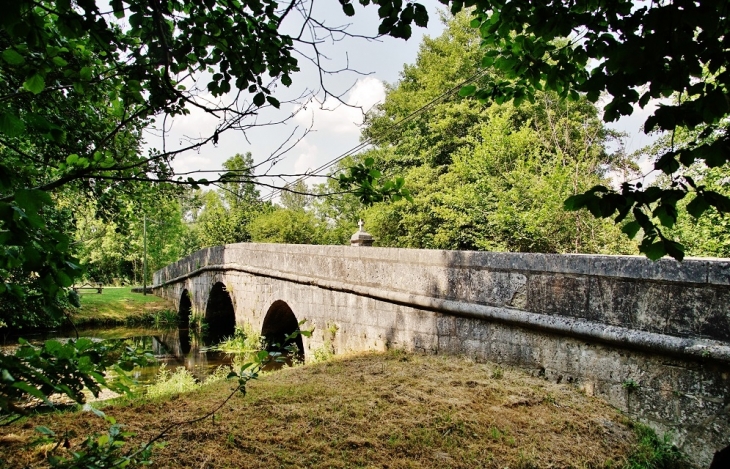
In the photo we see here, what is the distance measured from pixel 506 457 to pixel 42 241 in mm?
2903

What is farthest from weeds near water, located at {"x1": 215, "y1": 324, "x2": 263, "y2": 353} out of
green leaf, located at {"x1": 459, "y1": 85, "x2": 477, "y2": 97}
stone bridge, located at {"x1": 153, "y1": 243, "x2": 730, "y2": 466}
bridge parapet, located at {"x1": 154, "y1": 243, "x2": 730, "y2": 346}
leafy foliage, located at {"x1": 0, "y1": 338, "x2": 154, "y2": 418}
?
leafy foliage, located at {"x1": 0, "y1": 338, "x2": 154, "y2": 418}

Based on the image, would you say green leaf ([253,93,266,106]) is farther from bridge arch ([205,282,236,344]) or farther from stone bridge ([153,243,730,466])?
bridge arch ([205,282,236,344])

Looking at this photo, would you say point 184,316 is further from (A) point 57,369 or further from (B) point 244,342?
(A) point 57,369

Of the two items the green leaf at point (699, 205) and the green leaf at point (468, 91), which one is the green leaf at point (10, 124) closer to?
the green leaf at point (468, 91)

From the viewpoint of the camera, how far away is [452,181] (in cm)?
1614

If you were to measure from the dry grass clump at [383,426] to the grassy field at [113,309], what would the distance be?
13.7m

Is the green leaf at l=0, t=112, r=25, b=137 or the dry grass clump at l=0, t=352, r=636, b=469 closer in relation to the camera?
the green leaf at l=0, t=112, r=25, b=137

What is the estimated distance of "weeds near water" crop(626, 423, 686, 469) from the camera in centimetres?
324

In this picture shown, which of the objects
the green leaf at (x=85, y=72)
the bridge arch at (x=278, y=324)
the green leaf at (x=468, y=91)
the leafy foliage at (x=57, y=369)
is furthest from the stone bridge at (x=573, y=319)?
the green leaf at (x=85, y=72)

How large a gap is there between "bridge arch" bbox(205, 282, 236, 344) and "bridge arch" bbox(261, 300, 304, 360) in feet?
13.5

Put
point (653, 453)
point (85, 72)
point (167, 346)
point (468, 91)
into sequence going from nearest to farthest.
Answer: point (85, 72) < point (468, 91) < point (653, 453) < point (167, 346)

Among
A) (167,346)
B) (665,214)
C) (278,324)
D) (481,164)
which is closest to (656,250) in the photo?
(665,214)

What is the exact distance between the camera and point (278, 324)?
1202cm

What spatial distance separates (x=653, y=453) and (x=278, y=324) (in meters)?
9.73
